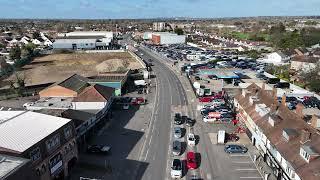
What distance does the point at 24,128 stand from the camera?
25.3m

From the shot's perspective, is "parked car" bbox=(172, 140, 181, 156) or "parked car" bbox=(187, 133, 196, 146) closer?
"parked car" bbox=(172, 140, 181, 156)

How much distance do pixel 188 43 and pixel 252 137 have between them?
A: 349 feet

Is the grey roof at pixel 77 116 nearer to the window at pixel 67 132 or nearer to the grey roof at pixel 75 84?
the window at pixel 67 132

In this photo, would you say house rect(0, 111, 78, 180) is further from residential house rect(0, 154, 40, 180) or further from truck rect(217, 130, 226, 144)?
truck rect(217, 130, 226, 144)

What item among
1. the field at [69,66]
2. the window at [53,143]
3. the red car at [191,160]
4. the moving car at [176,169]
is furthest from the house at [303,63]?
the window at [53,143]

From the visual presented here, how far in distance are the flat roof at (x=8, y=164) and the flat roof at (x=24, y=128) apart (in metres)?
1.78

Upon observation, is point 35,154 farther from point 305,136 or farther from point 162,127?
point 305,136

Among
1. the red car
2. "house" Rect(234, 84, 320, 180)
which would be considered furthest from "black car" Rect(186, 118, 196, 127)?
the red car

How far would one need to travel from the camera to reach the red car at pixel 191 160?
2936cm

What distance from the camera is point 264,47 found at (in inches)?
4567

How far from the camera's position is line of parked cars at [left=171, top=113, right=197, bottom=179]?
2797 centimetres

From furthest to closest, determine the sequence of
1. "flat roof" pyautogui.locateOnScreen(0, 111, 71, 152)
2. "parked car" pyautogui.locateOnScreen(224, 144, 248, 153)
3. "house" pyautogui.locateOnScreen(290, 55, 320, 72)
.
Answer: "house" pyautogui.locateOnScreen(290, 55, 320, 72)
"parked car" pyautogui.locateOnScreen(224, 144, 248, 153)
"flat roof" pyautogui.locateOnScreen(0, 111, 71, 152)

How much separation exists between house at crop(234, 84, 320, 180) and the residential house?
58.5ft

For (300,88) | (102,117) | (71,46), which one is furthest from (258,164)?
(71,46)
